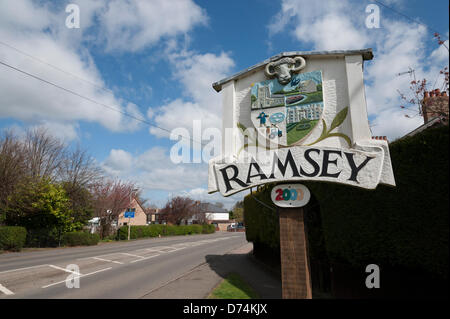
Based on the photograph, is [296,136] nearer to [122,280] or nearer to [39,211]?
[122,280]

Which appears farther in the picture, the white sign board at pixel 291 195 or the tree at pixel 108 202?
the tree at pixel 108 202

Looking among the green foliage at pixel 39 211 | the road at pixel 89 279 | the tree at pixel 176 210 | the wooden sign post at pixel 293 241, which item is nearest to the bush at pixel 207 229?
the tree at pixel 176 210

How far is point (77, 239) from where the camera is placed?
78.1ft

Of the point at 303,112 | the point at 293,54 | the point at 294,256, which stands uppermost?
the point at 293,54

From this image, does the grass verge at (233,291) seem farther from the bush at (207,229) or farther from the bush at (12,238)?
the bush at (207,229)

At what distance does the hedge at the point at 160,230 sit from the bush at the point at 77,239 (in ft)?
25.0

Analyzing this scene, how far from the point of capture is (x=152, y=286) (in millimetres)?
8734

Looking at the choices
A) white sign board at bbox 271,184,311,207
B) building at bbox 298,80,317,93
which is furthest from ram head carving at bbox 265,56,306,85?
white sign board at bbox 271,184,311,207

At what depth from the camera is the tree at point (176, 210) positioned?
53469 millimetres

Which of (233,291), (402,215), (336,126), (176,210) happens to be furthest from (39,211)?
(176,210)

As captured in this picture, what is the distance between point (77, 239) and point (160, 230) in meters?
16.4
